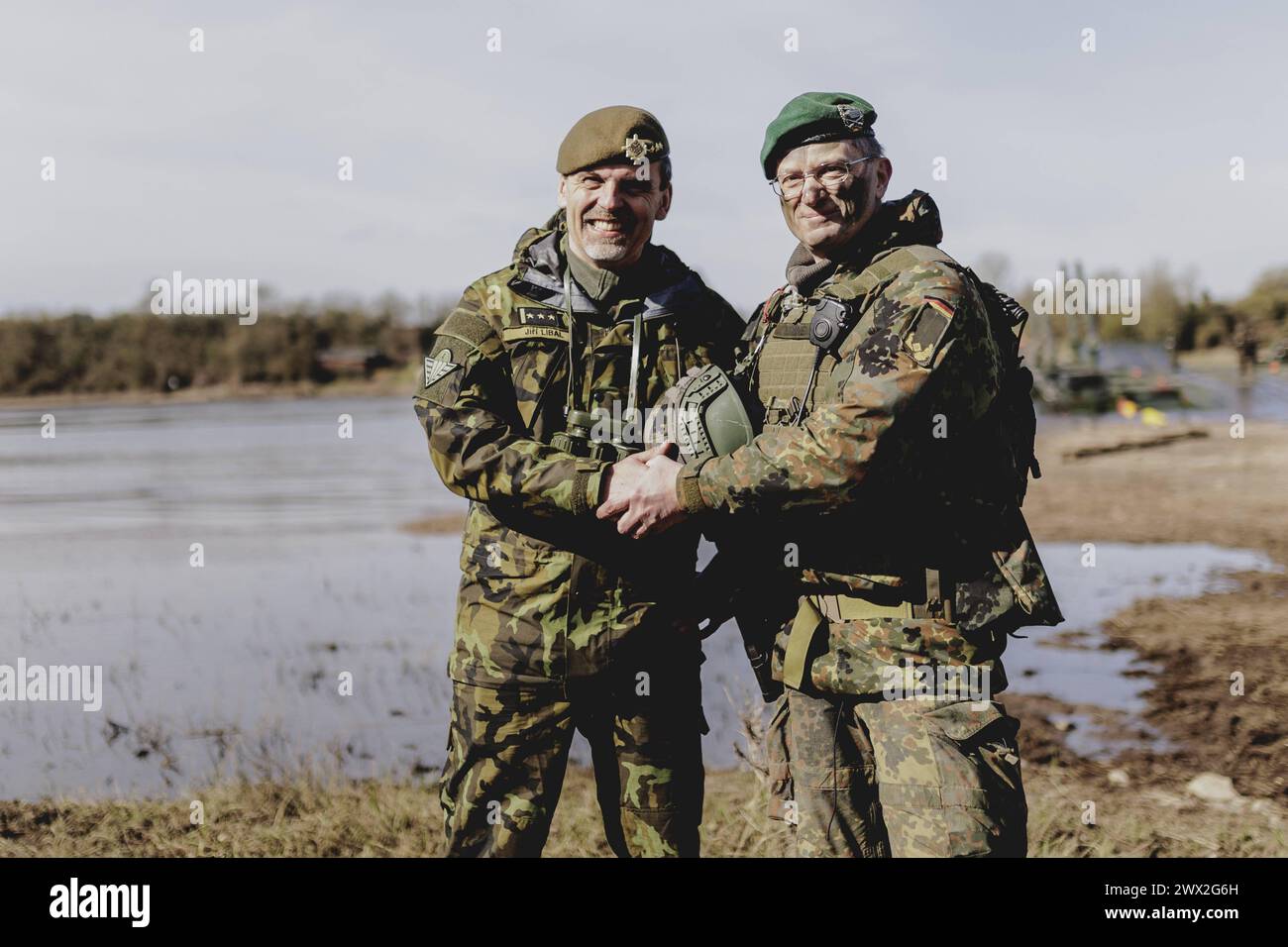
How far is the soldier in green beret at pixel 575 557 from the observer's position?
11.5 ft

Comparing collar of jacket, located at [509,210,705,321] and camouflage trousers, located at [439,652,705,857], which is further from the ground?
collar of jacket, located at [509,210,705,321]

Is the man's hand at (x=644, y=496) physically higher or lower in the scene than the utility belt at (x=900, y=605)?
higher

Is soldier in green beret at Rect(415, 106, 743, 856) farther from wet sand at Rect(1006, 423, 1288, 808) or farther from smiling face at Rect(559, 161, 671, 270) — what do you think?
wet sand at Rect(1006, 423, 1288, 808)

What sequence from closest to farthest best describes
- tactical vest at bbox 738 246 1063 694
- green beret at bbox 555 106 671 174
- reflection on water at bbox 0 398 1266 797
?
tactical vest at bbox 738 246 1063 694 → green beret at bbox 555 106 671 174 → reflection on water at bbox 0 398 1266 797

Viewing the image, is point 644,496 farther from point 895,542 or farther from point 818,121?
point 818,121

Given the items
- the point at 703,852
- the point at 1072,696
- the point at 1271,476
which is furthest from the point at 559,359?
the point at 1271,476

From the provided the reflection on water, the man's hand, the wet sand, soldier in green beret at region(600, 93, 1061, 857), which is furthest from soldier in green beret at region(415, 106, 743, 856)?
the wet sand

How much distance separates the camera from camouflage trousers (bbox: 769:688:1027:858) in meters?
3.11

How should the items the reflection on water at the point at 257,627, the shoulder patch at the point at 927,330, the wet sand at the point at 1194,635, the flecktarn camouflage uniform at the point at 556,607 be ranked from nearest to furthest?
1. the shoulder patch at the point at 927,330
2. the flecktarn camouflage uniform at the point at 556,607
3. the wet sand at the point at 1194,635
4. the reflection on water at the point at 257,627

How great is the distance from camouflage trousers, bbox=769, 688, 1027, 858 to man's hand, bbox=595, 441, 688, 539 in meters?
0.75

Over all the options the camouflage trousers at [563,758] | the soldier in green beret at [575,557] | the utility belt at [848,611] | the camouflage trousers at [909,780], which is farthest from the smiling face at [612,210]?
the camouflage trousers at [909,780]

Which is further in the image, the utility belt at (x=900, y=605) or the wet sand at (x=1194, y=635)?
the wet sand at (x=1194, y=635)

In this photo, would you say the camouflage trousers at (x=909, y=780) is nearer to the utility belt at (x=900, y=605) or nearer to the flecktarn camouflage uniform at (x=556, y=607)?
the utility belt at (x=900, y=605)

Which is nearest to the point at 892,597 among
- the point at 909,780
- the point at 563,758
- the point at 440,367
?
the point at 909,780
